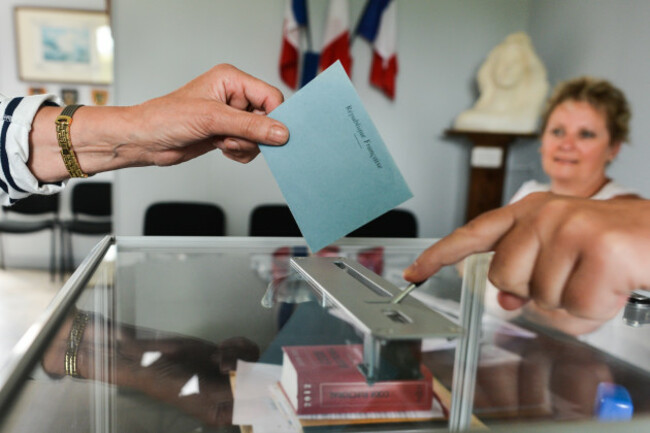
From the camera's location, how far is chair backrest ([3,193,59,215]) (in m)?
4.43

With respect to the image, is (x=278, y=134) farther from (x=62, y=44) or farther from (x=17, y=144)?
(x=62, y=44)

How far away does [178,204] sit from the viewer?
3041mm

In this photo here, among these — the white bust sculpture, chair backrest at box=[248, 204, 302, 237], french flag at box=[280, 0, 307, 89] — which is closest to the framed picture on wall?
french flag at box=[280, 0, 307, 89]

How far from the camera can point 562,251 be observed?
507 millimetres

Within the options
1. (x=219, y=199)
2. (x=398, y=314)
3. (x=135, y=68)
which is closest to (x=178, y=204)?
(x=219, y=199)

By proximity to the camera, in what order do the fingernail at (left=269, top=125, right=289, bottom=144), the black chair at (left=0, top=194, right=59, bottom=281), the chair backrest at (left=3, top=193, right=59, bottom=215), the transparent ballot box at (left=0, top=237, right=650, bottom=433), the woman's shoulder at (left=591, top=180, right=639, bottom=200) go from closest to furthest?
the transparent ballot box at (left=0, top=237, right=650, bottom=433), the fingernail at (left=269, top=125, right=289, bottom=144), the woman's shoulder at (left=591, top=180, right=639, bottom=200), the black chair at (left=0, top=194, right=59, bottom=281), the chair backrest at (left=3, top=193, right=59, bottom=215)

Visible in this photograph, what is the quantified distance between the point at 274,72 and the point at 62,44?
2219mm

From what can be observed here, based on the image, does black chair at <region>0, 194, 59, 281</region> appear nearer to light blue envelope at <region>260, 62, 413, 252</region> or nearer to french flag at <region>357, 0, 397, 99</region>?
french flag at <region>357, 0, 397, 99</region>

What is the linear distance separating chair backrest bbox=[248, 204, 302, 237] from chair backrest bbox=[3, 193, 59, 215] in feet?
7.99

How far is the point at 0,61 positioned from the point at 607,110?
179 inches

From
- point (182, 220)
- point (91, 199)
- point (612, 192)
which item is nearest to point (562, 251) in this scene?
point (612, 192)

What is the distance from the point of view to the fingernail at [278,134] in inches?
28.5

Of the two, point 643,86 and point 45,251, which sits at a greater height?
point 643,86

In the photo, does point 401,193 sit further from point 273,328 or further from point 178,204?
point 178,204
